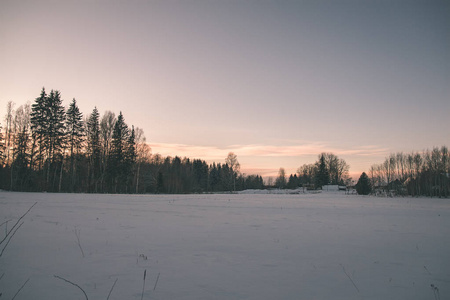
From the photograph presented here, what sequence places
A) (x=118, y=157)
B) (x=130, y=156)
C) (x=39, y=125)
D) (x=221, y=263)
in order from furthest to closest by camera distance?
(x=130, y=156)
(x=118, y=157)
(x=39, y=125)
(x=221, y=263)

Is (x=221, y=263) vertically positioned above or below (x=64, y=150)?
below

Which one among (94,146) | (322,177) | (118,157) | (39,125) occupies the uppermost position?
(39,125)

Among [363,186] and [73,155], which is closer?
[73,155]

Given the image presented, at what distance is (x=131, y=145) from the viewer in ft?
147

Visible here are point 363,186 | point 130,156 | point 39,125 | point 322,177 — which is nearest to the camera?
point 39,125

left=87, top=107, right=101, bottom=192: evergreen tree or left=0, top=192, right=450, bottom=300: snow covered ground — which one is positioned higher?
left=87, top=107, right=101, bottom=192: evergreen tree

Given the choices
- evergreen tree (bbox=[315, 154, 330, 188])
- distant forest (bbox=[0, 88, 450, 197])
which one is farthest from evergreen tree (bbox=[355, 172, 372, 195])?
evergreen tree (bbox=[315, 154, 330, 188])

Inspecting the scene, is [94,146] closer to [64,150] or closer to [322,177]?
[64,150]

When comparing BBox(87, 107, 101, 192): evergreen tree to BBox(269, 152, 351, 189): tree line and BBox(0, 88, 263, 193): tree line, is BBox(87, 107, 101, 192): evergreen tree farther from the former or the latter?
BBox(269, 152, 351, 189): tree line

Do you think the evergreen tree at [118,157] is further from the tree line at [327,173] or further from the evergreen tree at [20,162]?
the tree line at [327,173]

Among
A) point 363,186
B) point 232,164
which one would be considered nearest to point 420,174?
point 363,186

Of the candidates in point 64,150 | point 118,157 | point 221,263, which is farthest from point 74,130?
point 221,263

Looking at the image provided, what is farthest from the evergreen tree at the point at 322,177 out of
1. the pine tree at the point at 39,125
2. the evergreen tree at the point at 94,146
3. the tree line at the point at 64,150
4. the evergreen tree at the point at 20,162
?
the evergreen tree at the point at 20,162

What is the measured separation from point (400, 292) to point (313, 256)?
6.65ft
